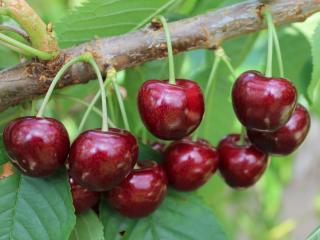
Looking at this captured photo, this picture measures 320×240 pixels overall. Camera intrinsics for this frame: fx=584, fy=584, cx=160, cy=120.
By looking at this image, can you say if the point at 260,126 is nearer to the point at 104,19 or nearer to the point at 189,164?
the point at 189,164

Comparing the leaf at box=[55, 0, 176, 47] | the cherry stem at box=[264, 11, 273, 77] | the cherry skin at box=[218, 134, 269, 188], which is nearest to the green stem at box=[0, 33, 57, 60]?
the leaf at box=[55, 0, 176, 47]

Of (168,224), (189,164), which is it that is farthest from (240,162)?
(168,224)

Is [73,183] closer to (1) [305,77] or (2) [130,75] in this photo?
(2) [130,75]

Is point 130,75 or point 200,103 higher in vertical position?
point 200,103

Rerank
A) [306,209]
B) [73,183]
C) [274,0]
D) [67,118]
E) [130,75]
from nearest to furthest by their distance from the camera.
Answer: [73,183] < [274,0] < [130,75] < [67,118] < [306,209]

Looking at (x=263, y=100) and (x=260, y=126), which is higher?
(x=263, y=100)

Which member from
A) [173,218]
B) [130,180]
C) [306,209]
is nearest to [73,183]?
[130,180]
